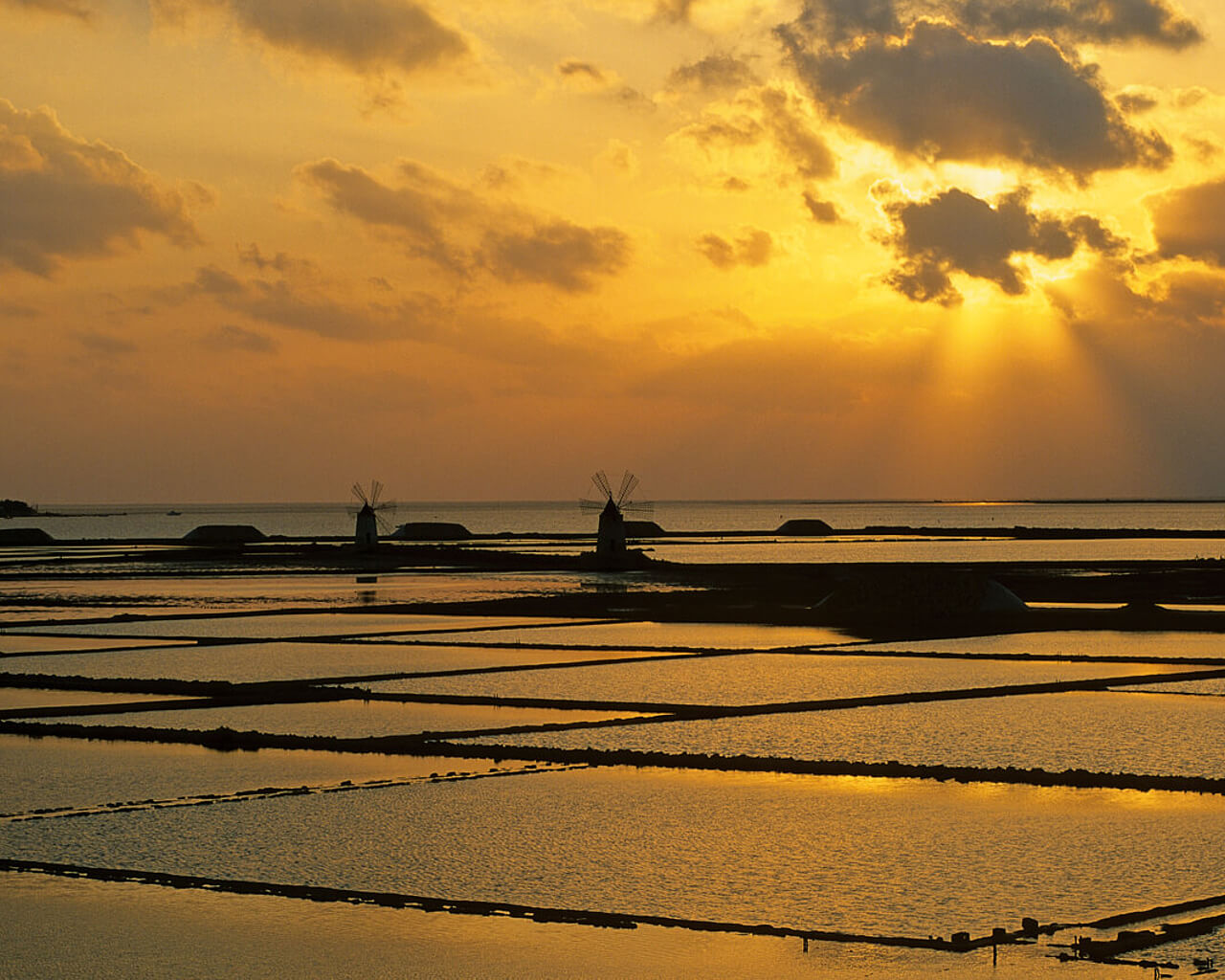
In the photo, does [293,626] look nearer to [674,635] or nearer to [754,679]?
[674,635]

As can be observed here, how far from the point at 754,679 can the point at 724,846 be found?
939 centimetres

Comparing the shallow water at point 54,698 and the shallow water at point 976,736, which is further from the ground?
the shallow water at point 976,736

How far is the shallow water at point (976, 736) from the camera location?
12523 mm

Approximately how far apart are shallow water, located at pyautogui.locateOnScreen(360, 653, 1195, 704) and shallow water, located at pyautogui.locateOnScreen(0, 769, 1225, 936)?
5607 millimetres

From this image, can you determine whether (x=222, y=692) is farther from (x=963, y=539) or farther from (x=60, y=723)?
(x=963, y=539)

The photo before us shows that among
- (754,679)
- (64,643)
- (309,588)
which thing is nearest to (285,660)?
(64,643)

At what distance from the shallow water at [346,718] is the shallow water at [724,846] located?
3.26 metres

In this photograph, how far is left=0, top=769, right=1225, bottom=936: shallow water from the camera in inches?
320

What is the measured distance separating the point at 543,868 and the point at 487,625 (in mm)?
19148

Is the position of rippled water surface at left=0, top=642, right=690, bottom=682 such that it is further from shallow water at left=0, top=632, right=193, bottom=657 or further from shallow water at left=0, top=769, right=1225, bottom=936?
shallow water at left=0, top=769, right=1225, bottom=936

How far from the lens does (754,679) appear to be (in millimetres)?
18766

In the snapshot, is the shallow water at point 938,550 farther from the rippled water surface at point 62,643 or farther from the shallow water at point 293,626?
the rippled water surface at point 62,643

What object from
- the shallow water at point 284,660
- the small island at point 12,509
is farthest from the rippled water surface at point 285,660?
the small island at point 12,509

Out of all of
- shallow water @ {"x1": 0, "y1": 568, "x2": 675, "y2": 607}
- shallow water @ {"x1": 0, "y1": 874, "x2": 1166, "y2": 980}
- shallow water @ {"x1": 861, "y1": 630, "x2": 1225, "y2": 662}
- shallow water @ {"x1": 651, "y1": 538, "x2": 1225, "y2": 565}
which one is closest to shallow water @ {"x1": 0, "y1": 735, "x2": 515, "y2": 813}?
shallow water @ {"x1": 0, "y1": 874, "x2": 1166, "y2": 980}
